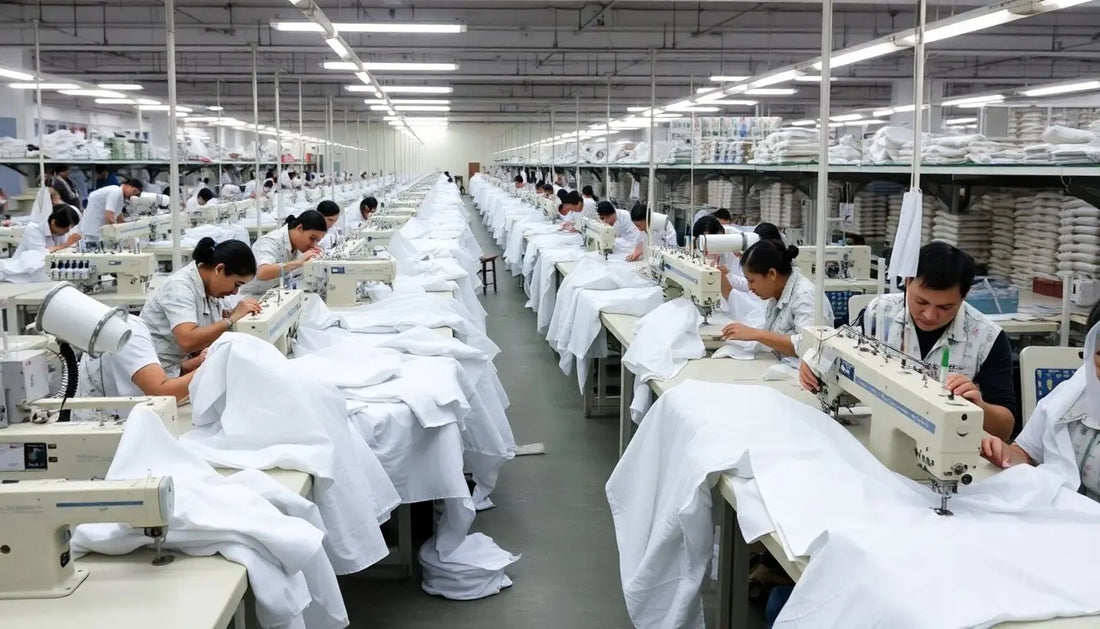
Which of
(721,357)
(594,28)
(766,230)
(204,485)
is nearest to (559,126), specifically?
(594,28)

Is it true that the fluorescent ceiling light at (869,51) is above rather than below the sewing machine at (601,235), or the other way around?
above

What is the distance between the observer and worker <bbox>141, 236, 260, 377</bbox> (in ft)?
13.3

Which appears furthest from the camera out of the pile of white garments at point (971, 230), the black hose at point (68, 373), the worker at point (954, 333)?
the pile of white garments at point (971, 230)

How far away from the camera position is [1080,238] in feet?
19.1

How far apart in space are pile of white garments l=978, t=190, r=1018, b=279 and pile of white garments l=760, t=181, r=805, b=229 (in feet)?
11.1

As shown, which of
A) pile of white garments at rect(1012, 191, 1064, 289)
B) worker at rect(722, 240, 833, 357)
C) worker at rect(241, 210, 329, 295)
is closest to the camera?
worker at rect(722, 240, 833, 357)

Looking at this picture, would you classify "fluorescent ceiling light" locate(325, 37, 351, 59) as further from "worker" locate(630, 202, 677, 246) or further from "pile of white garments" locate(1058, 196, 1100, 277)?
"pile of white garments" locate(1058, 196, 1100, 277)

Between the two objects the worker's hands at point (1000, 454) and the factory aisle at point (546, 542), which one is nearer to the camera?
the worker's hands at point (1000, 454)

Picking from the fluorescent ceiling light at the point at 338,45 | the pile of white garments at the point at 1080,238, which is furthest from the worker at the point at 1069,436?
the fluorescent ceiling light at the point at 338,45

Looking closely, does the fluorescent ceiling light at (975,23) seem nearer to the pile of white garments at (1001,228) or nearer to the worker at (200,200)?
the pile of white garments at (1001,228)

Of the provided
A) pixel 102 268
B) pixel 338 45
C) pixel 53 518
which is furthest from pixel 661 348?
pixel 338 45

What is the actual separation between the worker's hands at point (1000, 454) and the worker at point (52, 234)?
7.06 m

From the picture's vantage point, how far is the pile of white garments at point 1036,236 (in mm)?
6133

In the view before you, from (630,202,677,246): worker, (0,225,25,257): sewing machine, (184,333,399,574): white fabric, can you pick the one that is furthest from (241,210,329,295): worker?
(630,202,677,246): worker
